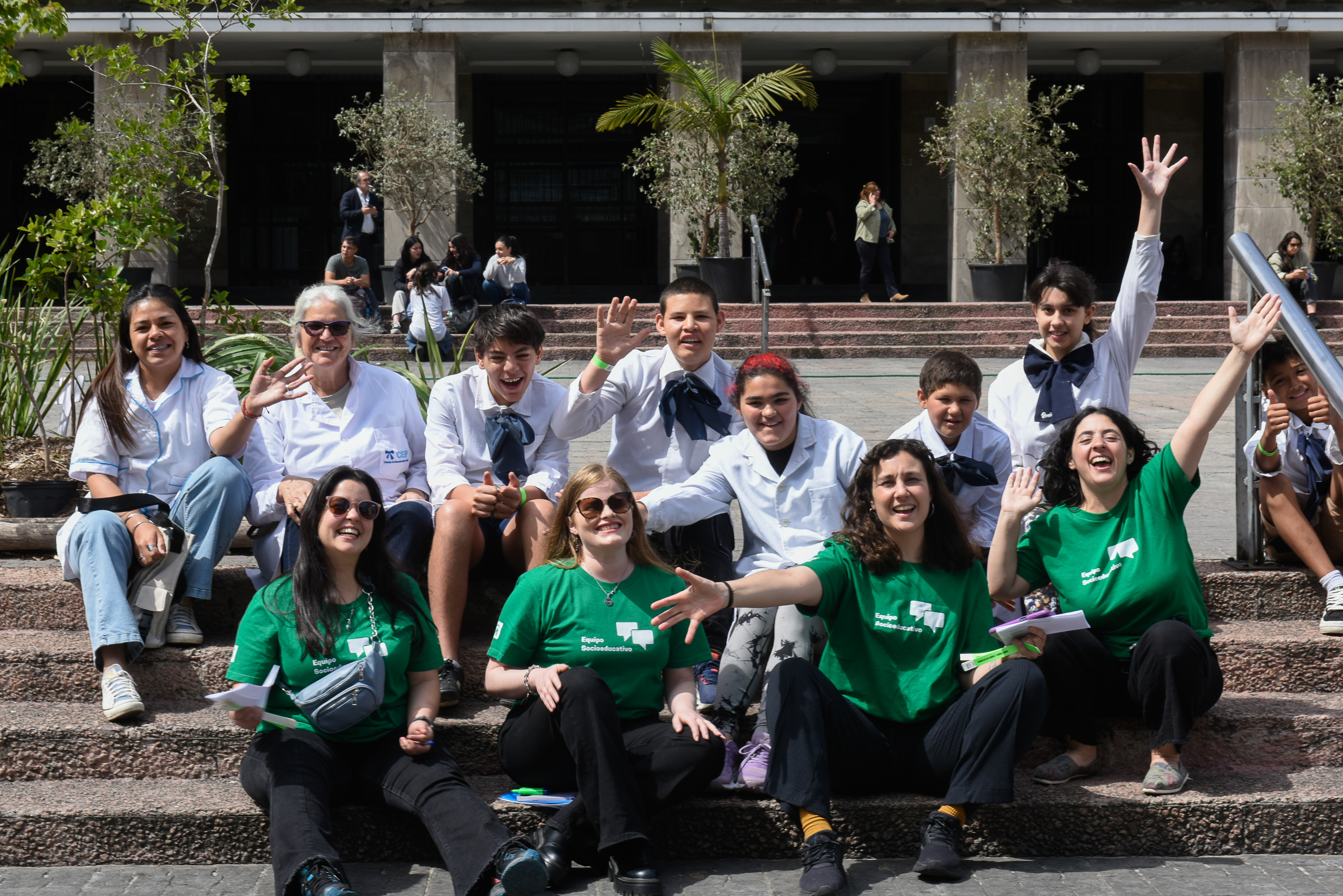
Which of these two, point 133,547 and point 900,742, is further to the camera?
point 133,547

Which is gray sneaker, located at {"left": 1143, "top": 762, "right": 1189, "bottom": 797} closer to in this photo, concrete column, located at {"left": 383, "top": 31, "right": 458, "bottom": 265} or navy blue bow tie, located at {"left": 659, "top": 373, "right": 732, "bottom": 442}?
navy blue bow tie, located at {"left": 659, "top": 373, "right": 732, "bottom": 442}

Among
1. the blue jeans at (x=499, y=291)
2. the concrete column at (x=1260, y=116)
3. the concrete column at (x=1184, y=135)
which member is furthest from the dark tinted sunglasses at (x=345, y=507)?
the concrete column at (x=1184, y=135)

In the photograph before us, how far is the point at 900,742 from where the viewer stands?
3.60m

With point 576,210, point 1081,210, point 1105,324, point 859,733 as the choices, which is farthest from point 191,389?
point 1081,210

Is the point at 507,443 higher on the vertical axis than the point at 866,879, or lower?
higher

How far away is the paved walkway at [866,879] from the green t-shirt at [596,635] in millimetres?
503

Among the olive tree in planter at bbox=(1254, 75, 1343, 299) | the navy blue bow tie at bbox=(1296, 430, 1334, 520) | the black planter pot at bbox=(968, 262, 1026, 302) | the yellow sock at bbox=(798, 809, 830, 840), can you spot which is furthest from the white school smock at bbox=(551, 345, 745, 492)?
the olive tree in planter at bbox=(1254, 75, 1343, 299)

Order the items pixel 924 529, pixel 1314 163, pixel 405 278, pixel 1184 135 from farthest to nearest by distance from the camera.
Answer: pixel 1184 135 → pixel 1314 163 → pixel 405 278 → pixel 924 529

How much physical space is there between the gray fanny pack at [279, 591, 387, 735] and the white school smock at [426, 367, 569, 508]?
979mm

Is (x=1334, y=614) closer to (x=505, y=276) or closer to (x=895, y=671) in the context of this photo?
(x=895, y=671)

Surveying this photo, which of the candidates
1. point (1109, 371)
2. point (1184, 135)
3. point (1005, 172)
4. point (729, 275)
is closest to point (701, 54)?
point (729, 275)

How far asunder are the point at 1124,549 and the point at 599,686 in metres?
1.57

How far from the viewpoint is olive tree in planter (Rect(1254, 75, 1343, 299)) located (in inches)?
624

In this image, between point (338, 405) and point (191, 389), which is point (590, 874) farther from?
point (191, 389)
